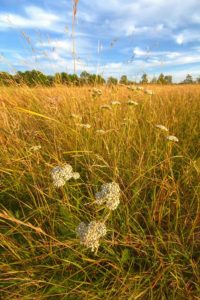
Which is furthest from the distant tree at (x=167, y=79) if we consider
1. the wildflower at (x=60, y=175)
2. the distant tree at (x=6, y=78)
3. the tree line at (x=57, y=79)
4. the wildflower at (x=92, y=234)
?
the wildflower at (x=92, y=234)

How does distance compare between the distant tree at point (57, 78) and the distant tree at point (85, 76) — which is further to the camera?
the distant tree at point (57, 78)

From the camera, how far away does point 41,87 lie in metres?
3.80

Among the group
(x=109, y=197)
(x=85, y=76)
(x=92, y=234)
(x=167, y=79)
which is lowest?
(x=92, y=234)

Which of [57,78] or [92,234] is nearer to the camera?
[92,234]

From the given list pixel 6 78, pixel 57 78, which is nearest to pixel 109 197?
pixel 57 78

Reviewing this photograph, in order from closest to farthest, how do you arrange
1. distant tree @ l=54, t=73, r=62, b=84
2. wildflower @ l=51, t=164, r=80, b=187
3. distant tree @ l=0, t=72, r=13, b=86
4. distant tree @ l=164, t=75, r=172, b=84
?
wildflower @ l=51, t=164, r=80, b=187 → distant tree @ l=0, t=72, r=13, b=86 → distant tree @ l=54, t=73, r=62, b=84 → distant tree @ l=164, t=75, r=172, b=84

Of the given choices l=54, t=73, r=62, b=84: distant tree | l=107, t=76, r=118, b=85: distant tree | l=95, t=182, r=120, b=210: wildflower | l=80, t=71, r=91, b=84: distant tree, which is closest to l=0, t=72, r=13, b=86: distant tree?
l=54, t=73, r=62, b=84: distant tree

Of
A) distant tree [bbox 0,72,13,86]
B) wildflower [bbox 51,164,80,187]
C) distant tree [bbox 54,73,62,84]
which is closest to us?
wildflower [bbox 51,164,80,187]

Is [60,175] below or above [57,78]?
below

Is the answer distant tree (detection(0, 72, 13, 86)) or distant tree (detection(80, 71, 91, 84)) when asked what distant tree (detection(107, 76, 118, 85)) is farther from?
distant tree (detection(0, 72, 13, 86))

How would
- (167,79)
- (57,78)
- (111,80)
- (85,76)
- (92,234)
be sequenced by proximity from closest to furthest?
(92,234) < (85,76) < (57,78) < (111,80) < (167,79)

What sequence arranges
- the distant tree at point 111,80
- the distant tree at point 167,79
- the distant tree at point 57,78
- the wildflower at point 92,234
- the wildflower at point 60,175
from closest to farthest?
the wildflower at point 92,234, the wildflower at point 60,175, the distant tree at point 57,78, the distant tree at point 111,80, the distant tree at point 167,79

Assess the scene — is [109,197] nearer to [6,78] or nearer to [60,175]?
[60,175]

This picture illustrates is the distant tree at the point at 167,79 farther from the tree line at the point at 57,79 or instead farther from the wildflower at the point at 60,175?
the wildflower at the point at 60,175
